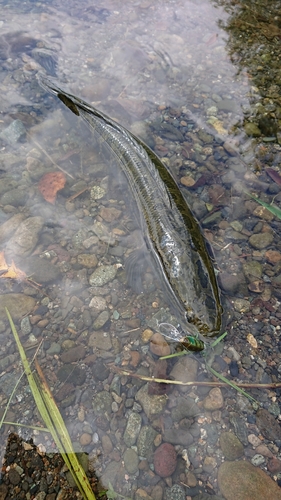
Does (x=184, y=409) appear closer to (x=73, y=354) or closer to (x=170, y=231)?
(x=73, y=354)

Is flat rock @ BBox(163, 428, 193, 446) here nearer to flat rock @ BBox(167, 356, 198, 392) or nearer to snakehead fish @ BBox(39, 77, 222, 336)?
flat rock @ BBox(167, 356, 198, 392)

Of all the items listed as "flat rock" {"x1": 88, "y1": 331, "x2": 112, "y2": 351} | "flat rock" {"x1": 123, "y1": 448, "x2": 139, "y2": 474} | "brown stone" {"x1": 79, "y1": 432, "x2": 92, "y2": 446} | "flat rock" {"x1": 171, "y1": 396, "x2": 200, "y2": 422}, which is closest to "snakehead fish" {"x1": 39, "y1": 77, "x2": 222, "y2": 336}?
"flat rock" {"x1": 171, "y1": 396, "x2": 200, "y2": 422}

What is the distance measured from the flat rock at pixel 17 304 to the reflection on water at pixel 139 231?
0.06ft

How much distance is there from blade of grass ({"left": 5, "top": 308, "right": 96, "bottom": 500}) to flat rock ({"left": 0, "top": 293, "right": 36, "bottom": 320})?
0.36 metres

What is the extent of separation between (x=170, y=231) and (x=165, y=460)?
199 cm

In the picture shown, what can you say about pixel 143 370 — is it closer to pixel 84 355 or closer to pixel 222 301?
pixel 84 355

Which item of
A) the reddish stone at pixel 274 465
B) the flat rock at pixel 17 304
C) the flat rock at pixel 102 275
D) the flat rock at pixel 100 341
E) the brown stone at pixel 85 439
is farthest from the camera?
the flat rock at pixel 102 275

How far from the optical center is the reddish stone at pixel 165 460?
2623 mm

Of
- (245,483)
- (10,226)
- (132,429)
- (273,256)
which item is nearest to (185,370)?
(132,429)

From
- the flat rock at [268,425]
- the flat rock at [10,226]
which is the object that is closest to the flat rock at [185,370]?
the flat rock at [268,425]

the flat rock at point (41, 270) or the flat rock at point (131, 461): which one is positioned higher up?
the flat rock at point (41, 270)

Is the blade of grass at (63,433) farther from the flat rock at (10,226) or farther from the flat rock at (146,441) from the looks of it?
the flat rock at (10,226)

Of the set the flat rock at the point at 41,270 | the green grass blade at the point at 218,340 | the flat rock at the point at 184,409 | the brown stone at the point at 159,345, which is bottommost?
the flat rock at the point at 184,409

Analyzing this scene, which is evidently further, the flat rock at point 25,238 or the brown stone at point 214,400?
the flat rock at point 25,238
